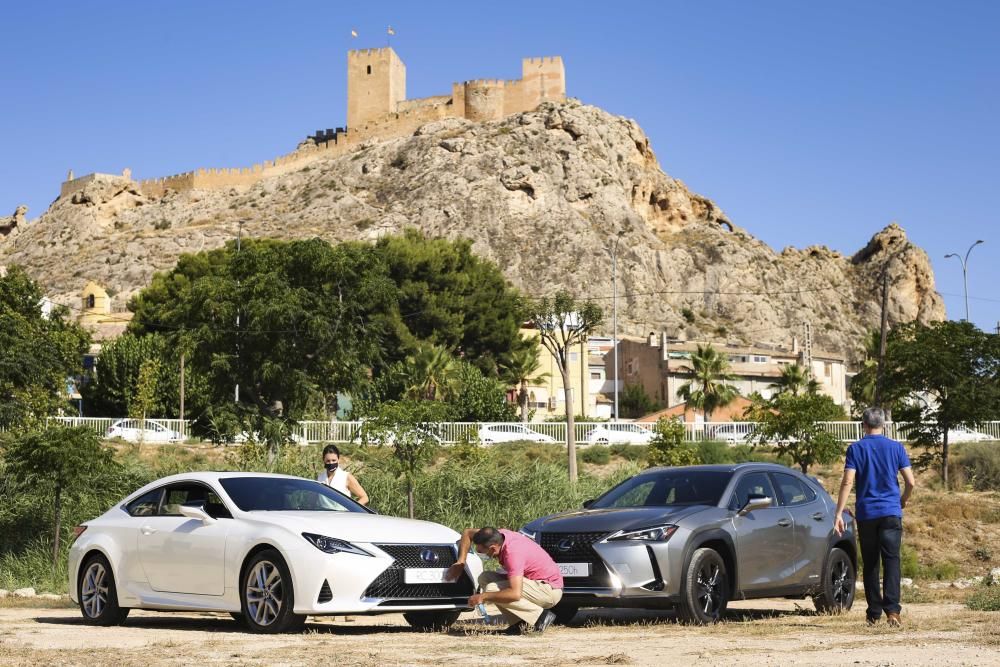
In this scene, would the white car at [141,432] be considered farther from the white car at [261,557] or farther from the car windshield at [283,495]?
the car windshield at [283,495]

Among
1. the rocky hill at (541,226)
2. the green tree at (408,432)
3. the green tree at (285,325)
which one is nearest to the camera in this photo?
the green tree at (408,432)

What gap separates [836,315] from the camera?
125562 millimetres

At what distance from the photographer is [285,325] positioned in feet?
100

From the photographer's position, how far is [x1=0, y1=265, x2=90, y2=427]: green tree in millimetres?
39312

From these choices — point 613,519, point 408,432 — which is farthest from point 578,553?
point 408,432

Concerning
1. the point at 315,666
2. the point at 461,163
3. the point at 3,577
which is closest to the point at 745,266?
the point at 461,163

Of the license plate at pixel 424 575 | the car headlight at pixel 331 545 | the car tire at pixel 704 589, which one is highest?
the car headlight at pixel 331 545

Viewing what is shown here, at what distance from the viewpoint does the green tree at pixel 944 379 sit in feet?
136

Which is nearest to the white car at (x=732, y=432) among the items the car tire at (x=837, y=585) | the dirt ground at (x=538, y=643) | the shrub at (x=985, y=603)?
the car tire at (x=837, y=585)

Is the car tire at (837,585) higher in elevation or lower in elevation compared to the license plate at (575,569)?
lower

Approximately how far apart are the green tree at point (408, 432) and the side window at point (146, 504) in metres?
9.80

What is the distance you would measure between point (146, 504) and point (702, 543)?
16.5ft

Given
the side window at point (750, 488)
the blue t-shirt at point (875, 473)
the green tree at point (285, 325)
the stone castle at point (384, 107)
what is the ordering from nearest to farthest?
the blue t-shirt at point (875, 473)
the side window at point (750, 488)
the green tree at point (285, 325)
the stone castle at point (384, 107)

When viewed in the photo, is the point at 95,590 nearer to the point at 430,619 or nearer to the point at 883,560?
the point at 430,619
